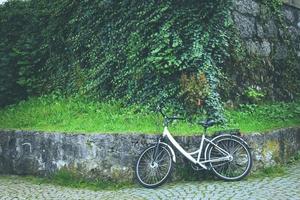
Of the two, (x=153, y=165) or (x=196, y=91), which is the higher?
(x=196, y=91)

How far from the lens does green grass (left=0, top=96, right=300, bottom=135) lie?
977 centimetres

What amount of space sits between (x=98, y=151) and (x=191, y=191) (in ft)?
6.33

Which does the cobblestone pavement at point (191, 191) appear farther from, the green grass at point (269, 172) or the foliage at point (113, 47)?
the foliage at point (113, 47)

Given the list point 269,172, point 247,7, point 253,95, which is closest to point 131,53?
point 253,95

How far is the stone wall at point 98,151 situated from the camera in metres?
9.02

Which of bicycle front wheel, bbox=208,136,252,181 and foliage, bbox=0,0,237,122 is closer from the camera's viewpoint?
bicycle front wheel, bbox=208,136,252,181

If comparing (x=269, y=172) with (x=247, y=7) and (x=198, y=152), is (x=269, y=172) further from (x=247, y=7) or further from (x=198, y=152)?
(x=247, y=7)

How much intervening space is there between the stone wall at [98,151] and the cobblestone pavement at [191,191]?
1.46 feet

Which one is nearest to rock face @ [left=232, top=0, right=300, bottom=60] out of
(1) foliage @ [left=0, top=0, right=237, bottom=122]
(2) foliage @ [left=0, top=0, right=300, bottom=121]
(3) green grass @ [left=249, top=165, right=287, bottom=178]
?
(2) foliage @ [left=0, top=0, right=300, bottom=121]

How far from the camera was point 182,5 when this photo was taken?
1112 cm

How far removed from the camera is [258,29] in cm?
1264

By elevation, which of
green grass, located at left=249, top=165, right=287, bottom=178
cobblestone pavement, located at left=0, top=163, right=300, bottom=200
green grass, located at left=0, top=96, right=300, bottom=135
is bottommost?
cobblestone pavement, located at left=0, top=163, right=300, bottom=200

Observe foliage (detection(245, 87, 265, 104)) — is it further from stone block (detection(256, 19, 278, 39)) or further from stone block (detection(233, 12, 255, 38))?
stone block (detection(256, 19, 278, 39))

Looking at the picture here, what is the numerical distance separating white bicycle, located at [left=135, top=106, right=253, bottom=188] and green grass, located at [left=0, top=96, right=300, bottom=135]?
1.54 feet
